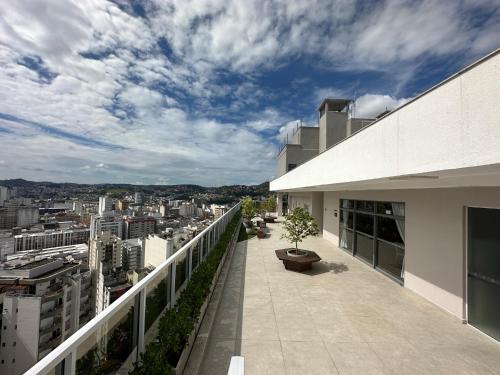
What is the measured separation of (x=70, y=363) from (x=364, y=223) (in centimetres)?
1035

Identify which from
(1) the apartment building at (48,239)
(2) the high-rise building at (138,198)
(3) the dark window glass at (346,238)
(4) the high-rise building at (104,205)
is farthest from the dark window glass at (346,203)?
(2) the high-rise building at (138,198)

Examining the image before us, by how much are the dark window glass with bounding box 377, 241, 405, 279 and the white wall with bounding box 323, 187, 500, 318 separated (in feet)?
1.73

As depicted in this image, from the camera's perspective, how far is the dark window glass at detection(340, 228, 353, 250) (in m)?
11.2

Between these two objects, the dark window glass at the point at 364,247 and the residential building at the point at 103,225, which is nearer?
the dark window glass at the point at 364,247

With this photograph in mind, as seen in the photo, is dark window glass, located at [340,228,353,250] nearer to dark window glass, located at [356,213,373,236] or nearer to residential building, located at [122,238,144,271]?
dark window glass, located at [356,213,373,236]

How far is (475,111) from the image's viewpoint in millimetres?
2793

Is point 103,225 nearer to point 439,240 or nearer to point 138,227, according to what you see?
point 138,227

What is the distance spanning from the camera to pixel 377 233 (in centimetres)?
889

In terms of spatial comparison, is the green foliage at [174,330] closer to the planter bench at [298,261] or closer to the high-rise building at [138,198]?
the planter bench at [298,261]

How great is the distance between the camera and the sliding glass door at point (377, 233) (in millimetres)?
7633

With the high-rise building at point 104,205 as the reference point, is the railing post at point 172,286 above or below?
above

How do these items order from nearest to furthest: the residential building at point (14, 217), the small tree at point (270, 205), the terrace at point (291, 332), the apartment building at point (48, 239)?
the terrace at point (291, 332)
the small tree at point (270, 205)
the apartment building at point (48, 239)
the residential building at point (14, 217)

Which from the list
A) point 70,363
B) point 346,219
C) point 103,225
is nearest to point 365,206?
point 346,219

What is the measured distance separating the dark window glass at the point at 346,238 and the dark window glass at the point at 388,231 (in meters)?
2.49
